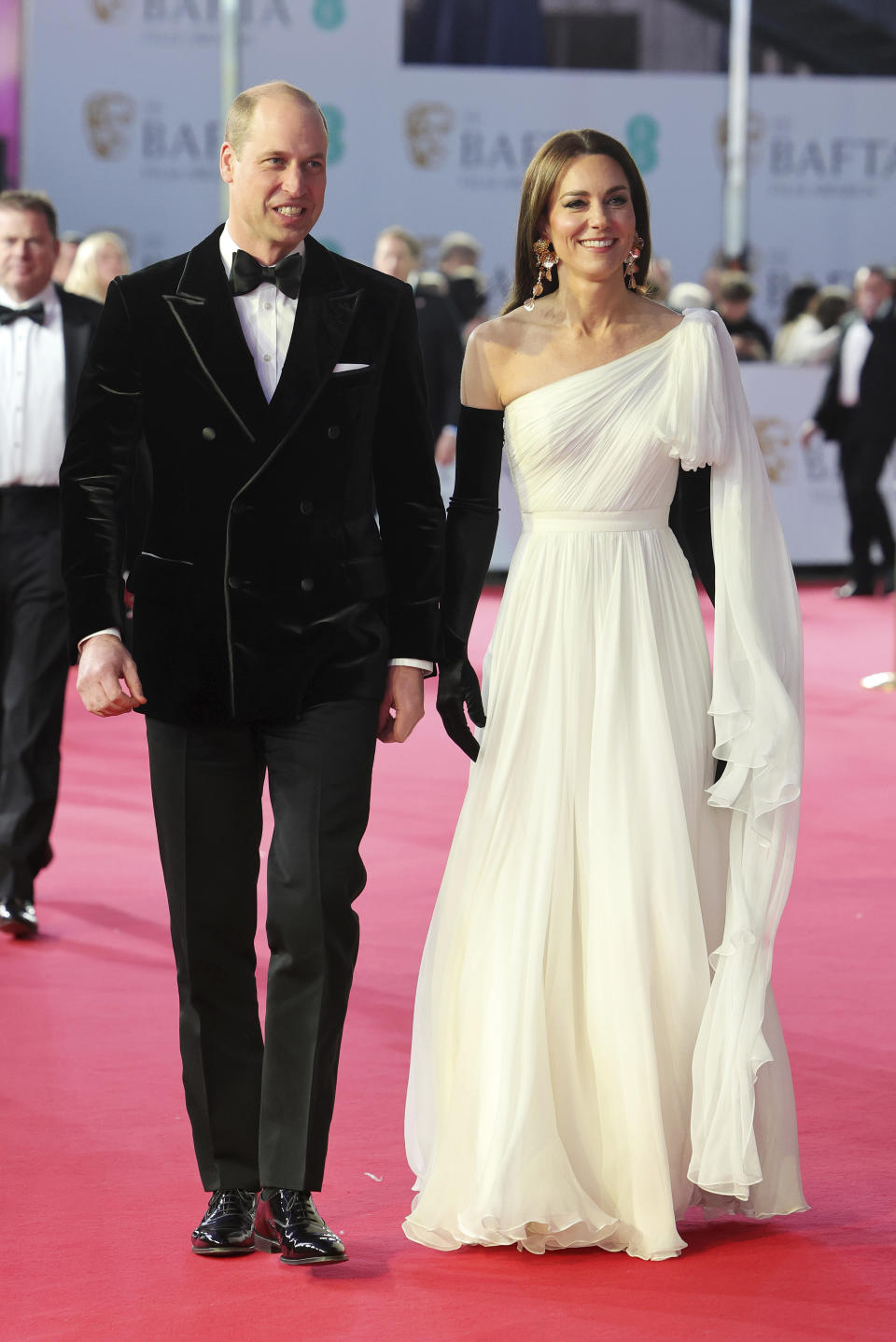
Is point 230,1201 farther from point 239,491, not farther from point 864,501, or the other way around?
point 864,501

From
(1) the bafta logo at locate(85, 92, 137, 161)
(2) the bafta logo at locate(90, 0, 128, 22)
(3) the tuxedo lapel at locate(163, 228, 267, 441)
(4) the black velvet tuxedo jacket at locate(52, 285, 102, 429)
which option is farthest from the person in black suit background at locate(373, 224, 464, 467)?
(2) the bafta logo at locate(90, 0, 128, 22)

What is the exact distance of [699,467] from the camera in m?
3.31

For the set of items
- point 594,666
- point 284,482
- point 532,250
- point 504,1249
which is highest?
point 532,250

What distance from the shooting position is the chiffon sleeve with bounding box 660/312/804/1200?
318 centimetres

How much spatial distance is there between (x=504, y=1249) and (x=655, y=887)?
60 cm

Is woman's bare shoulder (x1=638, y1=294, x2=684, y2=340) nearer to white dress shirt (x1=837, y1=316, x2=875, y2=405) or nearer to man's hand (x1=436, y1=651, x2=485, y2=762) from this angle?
man's hand (x1=436, y1=651, x2=485, y2=762)

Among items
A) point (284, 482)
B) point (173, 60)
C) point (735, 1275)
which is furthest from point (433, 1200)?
point (173, 60)

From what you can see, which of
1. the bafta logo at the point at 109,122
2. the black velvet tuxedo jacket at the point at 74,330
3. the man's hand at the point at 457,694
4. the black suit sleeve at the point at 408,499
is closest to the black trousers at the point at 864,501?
the bafta logo at the point at 109,122

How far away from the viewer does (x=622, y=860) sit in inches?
124

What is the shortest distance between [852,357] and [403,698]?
9.97 metres

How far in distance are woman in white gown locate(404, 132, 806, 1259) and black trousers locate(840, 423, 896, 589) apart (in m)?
9.27

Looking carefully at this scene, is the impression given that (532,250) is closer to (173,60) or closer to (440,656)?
(440,656)

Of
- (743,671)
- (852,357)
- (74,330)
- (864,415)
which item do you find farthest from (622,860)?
(852,357)

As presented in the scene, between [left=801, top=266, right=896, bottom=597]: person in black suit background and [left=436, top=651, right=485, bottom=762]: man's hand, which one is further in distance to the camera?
[left=801, top=266, right=896, bottom=597]: person in black suit background
